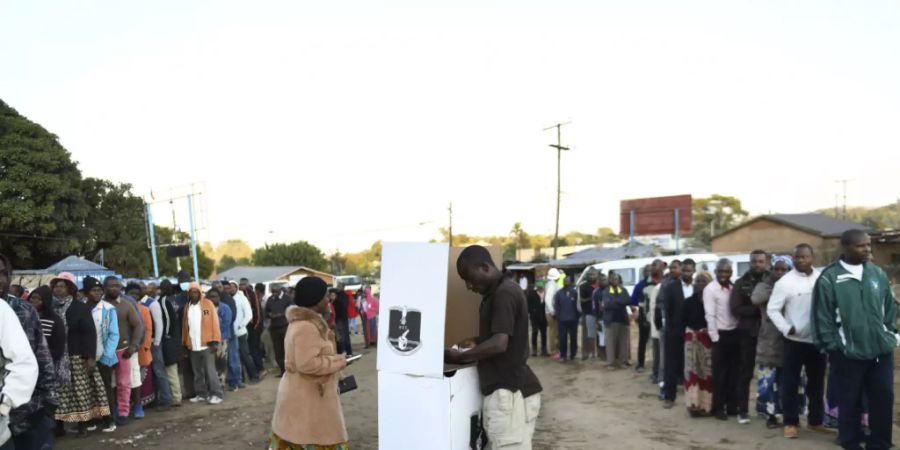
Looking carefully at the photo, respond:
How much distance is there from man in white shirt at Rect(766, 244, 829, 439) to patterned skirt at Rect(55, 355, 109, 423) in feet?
24.7

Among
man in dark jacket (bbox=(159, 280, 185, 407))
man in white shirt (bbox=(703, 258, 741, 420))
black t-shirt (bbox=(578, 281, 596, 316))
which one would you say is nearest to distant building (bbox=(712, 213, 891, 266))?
black t-shirt (bbox=(578, 281, 596, 316))

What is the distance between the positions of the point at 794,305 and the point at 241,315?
8.65 meters

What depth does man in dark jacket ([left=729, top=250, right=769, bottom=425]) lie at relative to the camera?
23.5 feet

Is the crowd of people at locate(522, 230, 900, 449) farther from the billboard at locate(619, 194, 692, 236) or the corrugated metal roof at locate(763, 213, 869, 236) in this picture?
the billboard at locate(619, 194, 692, 236)

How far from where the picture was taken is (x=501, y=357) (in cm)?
399

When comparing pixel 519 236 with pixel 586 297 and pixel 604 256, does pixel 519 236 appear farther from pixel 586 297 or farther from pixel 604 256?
pixel 586 297

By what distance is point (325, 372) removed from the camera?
4.25 m

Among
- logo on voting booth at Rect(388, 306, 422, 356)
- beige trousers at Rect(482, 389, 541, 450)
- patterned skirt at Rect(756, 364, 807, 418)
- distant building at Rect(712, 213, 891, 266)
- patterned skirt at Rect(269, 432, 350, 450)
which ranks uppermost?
distant building at Rect(712, 213, 891, 266)

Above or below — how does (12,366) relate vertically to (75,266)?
above

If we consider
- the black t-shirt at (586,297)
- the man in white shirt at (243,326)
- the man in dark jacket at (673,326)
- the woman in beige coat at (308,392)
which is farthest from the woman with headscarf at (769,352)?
the man in white shirt at (243,326)

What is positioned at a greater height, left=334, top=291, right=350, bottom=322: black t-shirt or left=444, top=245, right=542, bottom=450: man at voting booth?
left=444, top=245, right=542, bottom=450: man at voting booth

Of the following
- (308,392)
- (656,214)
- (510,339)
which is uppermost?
(656,214)

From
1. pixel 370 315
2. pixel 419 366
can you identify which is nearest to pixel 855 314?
pixel 419 366

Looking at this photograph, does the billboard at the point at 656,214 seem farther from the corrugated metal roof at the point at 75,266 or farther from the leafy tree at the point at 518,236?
the corrugated metal roof at the point at 75,266
